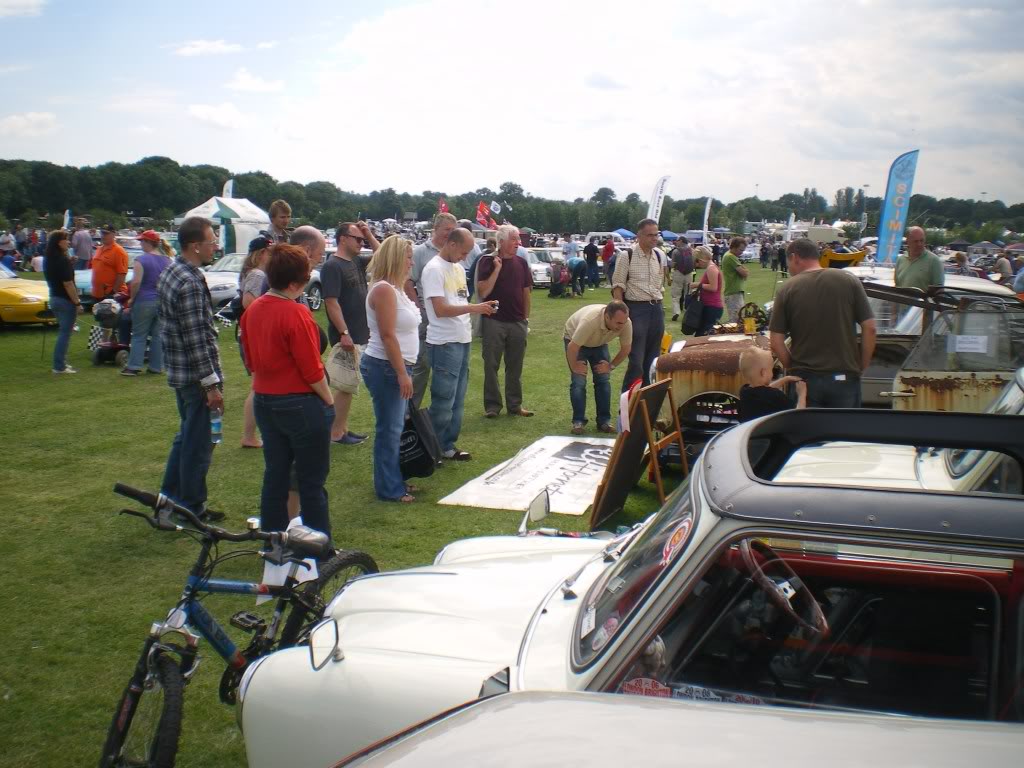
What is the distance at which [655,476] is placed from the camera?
242 inches

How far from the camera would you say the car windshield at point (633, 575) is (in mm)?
2332

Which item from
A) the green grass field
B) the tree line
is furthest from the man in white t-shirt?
the tree line

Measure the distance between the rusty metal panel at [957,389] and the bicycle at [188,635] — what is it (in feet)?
14.8

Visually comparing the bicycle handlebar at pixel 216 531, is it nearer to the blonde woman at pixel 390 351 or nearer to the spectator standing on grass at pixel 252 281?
the blonde woman at pixel 390 351

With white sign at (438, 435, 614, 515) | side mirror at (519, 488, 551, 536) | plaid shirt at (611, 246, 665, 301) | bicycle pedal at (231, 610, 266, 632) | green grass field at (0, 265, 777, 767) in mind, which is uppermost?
plaid shirt at (611, 246, 665, 301)

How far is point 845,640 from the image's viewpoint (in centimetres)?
255

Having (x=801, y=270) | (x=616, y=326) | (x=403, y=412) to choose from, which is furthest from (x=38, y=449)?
(x=801, y=270)

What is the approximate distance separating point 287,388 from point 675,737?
334 cm

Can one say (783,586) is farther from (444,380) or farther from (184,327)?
(444,380)

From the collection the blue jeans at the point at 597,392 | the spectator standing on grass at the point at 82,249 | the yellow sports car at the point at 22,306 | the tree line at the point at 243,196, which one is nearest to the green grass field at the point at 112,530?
A: the blue jeans at the point at 597,392

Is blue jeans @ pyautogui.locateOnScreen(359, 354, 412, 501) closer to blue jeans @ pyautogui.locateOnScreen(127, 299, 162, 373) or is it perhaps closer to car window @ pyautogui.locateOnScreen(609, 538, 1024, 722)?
car window @ pyautogui.locateOnScreen(609, 538, 1024, 722)

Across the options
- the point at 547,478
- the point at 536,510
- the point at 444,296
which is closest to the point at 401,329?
the point at 444,296

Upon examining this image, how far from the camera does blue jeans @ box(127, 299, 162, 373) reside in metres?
11.1

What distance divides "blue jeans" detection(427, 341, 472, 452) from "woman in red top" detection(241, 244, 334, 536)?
97.3 inches
